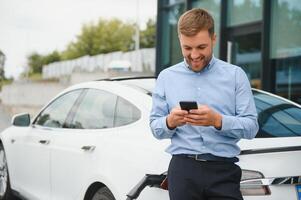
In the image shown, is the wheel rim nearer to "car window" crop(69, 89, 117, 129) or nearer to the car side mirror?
the car side mirror

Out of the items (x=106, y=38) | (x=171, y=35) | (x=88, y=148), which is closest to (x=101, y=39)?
(x=106, y=38)

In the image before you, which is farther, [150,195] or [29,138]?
[29,138]

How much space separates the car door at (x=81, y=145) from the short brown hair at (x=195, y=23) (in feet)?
5.91

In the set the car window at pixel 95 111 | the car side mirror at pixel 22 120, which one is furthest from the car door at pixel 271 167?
the car side mirror at pixel 22 120

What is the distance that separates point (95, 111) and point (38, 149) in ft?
3.17

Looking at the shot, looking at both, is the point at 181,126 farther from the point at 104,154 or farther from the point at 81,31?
the point at 81,31

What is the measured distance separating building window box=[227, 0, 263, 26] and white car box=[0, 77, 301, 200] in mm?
6514

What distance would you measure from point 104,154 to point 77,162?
0.45 metres

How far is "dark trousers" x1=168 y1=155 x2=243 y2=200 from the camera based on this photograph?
2.60m

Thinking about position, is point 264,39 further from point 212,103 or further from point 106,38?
point 106,38

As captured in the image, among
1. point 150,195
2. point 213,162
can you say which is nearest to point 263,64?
point 150,195

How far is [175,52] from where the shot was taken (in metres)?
14.1

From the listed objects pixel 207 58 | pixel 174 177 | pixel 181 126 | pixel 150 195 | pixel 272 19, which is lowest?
pixel 150 195

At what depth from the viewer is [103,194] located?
13.3 feet
